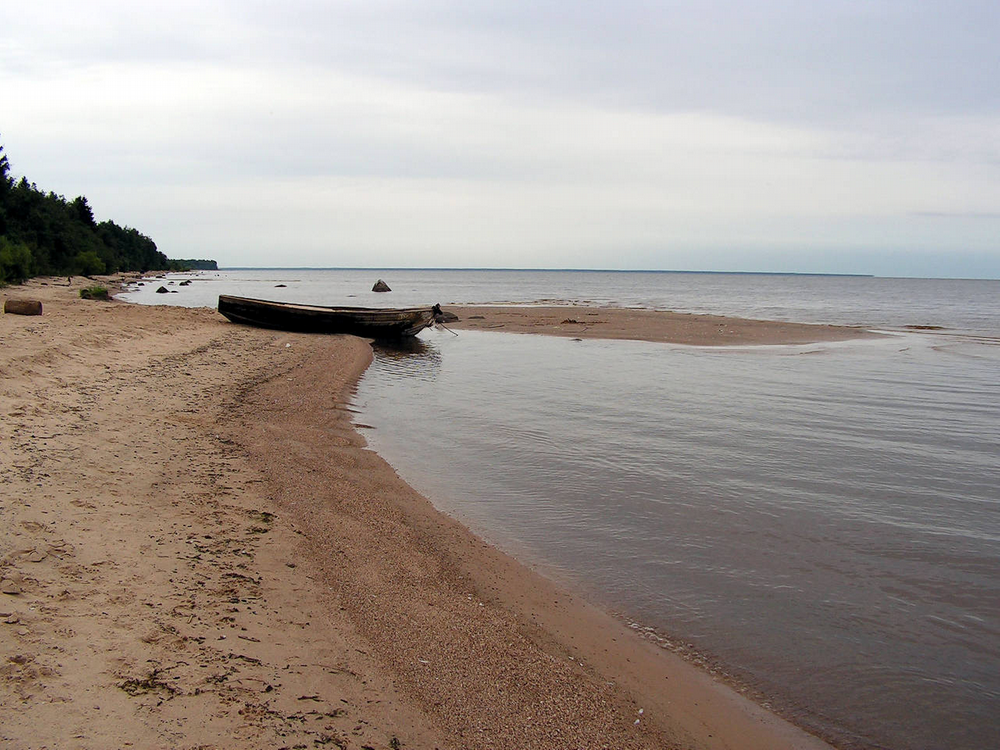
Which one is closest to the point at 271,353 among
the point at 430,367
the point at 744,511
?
the point at 430,367

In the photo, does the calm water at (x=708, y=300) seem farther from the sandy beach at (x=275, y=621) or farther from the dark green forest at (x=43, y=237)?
the sandy beach at (x=275, y=621)

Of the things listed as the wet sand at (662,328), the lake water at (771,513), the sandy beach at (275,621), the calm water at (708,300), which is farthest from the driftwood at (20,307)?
the calm water at (708,300)

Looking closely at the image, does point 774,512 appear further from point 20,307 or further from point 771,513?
point 20,307

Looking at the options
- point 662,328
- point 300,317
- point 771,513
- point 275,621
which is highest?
point 300,317

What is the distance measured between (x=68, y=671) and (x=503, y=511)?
4633 millimetres

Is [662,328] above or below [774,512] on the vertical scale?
above

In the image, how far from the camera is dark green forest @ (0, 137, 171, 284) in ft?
115

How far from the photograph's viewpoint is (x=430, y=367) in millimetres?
19000

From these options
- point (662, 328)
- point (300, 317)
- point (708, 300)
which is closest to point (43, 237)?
point (300, 317)

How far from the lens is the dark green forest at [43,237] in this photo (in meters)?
35.0

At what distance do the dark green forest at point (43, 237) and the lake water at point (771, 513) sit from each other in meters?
27.7

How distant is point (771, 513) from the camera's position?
7.32m

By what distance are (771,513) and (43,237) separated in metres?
55.2

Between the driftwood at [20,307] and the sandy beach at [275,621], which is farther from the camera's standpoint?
the driftwood at [20,307]
